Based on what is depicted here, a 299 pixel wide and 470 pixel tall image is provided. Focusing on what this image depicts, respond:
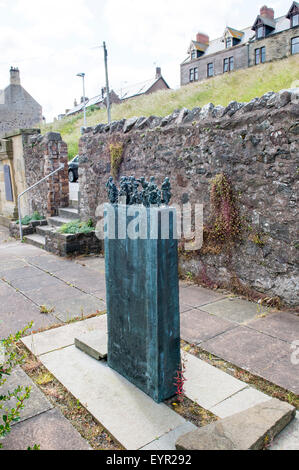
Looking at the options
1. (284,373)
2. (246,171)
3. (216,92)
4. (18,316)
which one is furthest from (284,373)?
(216,92)

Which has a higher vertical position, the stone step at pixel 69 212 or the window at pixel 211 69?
the window at pixel 211 69

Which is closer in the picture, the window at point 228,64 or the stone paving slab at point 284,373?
the stone paving slab at point 284,373

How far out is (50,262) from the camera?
6.62 meters

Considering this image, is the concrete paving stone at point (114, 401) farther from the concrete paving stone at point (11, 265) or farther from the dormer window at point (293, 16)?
the dormer window at point (293, 16)

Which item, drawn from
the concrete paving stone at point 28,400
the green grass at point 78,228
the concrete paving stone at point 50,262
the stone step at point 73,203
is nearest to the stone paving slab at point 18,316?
the concrete paving stone at point 28,400

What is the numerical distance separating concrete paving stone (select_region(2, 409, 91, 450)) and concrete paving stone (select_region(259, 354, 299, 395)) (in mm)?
1482

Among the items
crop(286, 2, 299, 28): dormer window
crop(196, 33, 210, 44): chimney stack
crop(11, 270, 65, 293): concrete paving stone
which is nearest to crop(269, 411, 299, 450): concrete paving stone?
crop(11, 270, 65, 293): concrete paving stone

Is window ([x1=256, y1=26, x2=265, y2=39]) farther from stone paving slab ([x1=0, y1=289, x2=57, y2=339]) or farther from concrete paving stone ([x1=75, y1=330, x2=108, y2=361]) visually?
concrete paving stone ([x1=75, y1=330, x2=108, y2=361])

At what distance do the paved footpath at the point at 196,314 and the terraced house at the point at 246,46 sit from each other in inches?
1098

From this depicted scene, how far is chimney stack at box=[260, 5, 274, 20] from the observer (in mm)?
31578

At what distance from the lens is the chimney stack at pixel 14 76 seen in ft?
96.1

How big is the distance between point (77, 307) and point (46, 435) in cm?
221

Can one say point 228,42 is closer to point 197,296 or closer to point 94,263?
point 94,263
